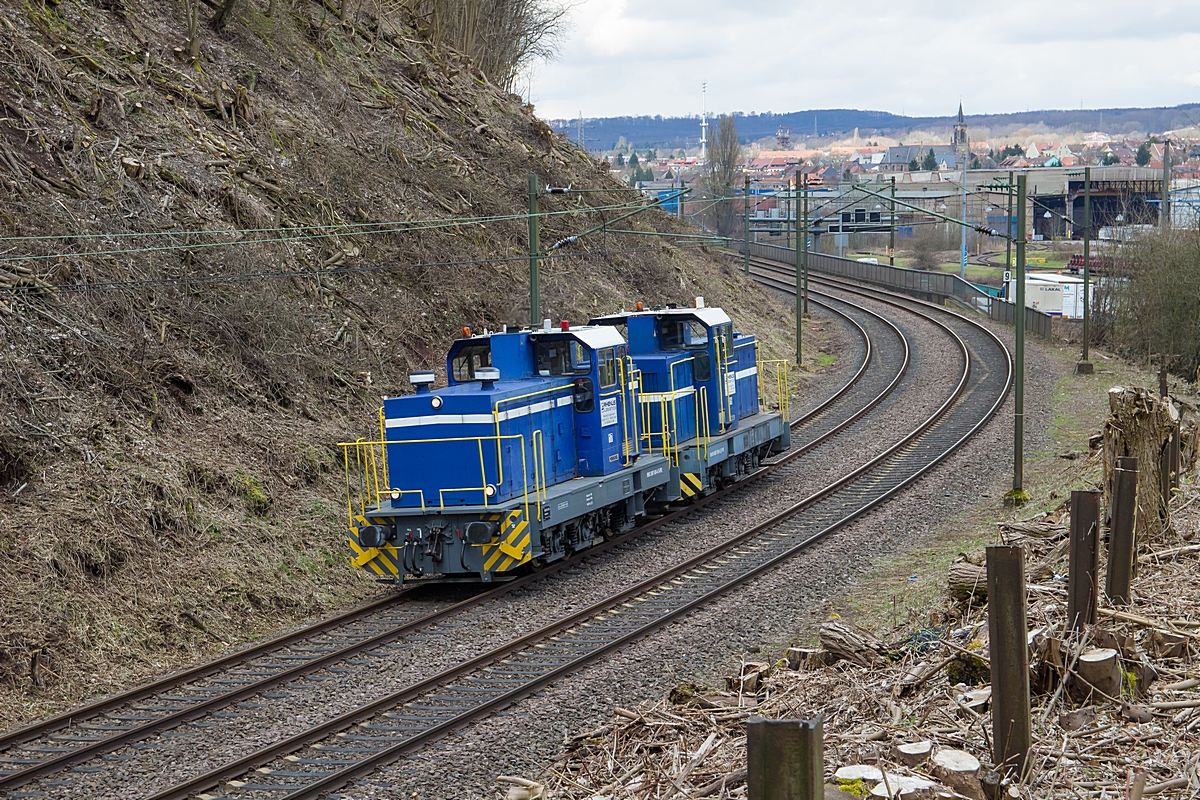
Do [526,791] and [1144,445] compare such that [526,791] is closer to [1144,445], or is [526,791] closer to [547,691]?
[547,691]

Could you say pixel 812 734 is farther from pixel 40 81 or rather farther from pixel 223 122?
pixel 223 122

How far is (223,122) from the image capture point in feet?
80.1

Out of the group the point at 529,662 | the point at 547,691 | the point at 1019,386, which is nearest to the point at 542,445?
the point at 529,662

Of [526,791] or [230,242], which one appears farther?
[230,242]

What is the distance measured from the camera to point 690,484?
19.9 meters

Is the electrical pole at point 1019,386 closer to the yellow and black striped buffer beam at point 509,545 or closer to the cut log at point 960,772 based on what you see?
the yellow and black striped buffer beam at point 509,545

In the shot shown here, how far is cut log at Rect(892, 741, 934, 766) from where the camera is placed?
236 inches

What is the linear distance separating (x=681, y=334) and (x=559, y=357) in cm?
443

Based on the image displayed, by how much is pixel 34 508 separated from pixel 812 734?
11.7 m

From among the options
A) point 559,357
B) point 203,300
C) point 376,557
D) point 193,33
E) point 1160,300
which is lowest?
point 376,557

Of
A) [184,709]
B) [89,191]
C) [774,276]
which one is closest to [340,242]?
[89,191]

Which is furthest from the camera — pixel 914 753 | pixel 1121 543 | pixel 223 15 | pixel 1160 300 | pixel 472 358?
pixel 1160 300

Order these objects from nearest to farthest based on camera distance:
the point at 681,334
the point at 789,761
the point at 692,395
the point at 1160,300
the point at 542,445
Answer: the point at 789,761, the point at 542,445, the point at 692,395, the point at 681,334, the point at 1160,300

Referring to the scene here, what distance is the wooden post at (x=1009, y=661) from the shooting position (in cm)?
585
